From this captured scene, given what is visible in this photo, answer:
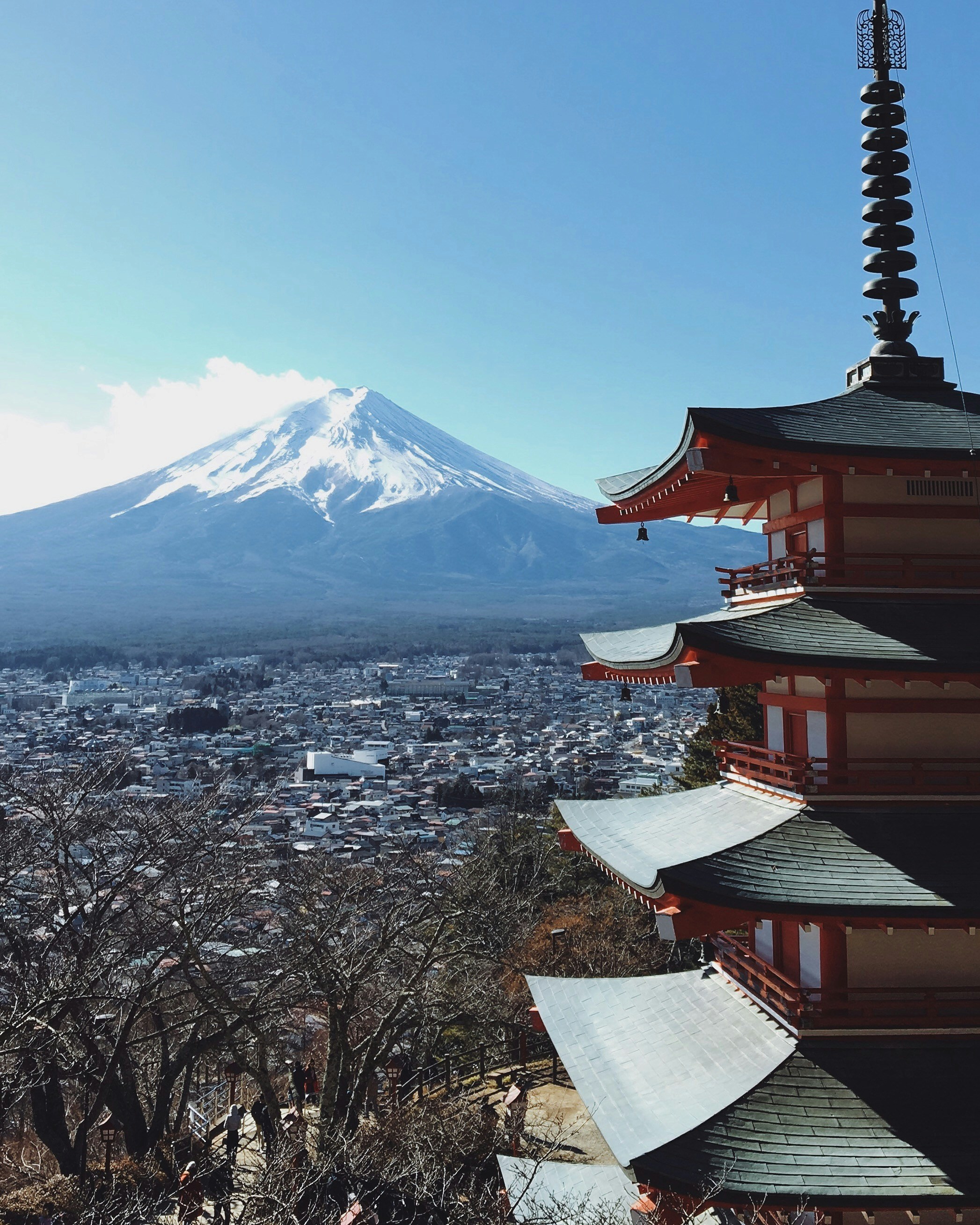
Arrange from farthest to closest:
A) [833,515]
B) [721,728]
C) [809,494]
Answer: [721,728] → [809,494] → [833,515]

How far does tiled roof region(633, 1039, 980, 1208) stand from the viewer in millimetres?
6281

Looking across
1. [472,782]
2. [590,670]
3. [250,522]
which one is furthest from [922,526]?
[250,522]

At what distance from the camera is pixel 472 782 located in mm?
53500

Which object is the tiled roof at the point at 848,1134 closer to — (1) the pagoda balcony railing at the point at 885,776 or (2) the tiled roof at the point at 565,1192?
(2) the tiled roof at the point at 565,1192

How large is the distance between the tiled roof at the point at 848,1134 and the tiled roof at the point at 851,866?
1260 mm

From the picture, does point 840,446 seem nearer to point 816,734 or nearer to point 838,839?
point 816,734

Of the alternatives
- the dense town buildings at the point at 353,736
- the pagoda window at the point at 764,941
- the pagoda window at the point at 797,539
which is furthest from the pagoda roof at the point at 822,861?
the dense town buildings at the point at 353,736

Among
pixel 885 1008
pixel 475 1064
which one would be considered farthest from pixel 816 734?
pixel 475 1064

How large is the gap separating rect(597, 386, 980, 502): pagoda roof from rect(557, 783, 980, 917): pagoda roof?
8.74ft

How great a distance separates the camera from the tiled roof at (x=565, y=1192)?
7957 millimetres

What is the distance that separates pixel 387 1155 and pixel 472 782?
140ft

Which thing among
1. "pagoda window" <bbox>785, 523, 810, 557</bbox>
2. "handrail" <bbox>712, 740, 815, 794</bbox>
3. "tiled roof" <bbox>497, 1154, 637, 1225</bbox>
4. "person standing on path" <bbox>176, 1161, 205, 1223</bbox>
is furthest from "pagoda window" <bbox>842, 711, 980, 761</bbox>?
"person standing on path" <bbox>176, 1161, 205, 1223</bbox>

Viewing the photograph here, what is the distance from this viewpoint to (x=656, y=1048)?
854 centimetres

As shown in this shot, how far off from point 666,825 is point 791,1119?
3.03 meters
